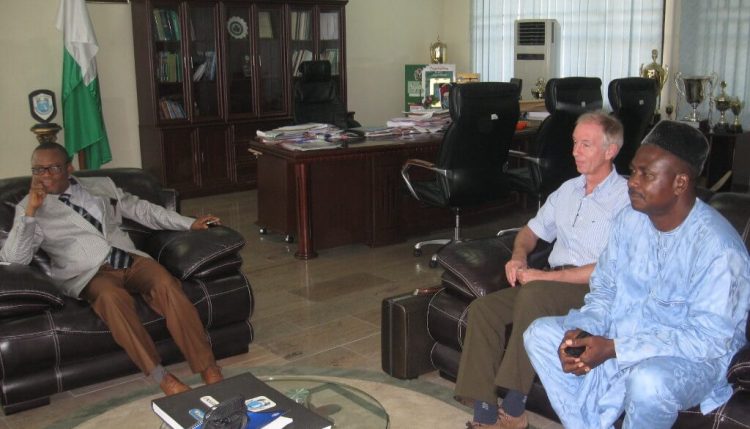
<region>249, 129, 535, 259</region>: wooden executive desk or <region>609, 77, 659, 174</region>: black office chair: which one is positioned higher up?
<region>609, 77, 659, 174</region>: black office chair

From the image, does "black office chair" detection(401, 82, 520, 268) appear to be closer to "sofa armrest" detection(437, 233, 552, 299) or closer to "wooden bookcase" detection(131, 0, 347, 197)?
"sofa armrest" detection(437, 233, 552, 299)

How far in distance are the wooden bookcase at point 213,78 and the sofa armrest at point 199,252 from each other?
365 cm

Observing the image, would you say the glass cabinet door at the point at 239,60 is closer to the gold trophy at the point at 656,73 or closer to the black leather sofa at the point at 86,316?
the gold trophy at the point at 656,73

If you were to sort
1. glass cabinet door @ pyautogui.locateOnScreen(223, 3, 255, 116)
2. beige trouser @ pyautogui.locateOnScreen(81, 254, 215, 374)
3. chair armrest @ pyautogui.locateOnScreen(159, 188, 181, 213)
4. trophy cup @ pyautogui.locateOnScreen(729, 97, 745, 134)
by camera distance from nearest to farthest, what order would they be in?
beige trouser @ pyautogui.locateOnScreen(81, 254, 215, 374) → chair armrest @ pyautogui.locateOnScreen(159, 188, 181, 213) → trophy cup @ pyautogui.locateOnScreen(729, 97, 745, 134) → glass cabinet door @ pyautogui.locateOnScreen(223, 3, 255, 116)

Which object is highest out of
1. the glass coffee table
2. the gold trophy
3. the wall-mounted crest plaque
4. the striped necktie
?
the gold trophy

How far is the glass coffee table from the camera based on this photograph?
2256 millimetres

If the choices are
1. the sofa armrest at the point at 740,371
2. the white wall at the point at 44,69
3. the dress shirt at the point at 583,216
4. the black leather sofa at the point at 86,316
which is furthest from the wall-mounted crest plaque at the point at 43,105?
the sofa armrest at the point at 740,371

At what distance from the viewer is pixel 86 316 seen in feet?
9.89

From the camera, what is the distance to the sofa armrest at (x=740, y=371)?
2248mm

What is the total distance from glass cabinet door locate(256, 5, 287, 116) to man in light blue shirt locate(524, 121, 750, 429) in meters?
5.46

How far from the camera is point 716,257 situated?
2.13 m

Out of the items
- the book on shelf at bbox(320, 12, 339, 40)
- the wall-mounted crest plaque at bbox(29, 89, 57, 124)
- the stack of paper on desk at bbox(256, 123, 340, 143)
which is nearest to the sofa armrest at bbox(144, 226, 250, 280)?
the stack of paper on desk at bbox(256, 123, 340, 143)

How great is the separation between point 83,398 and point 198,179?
420 cm

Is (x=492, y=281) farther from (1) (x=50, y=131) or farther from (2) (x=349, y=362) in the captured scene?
(1) (x=50, y=131)
